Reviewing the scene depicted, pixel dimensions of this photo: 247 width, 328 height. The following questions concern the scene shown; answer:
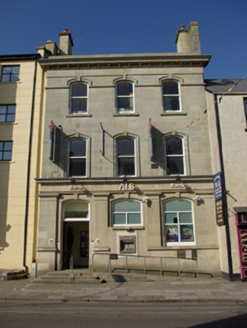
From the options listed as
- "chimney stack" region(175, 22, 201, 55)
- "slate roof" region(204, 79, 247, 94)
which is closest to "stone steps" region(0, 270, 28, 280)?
"slate roof" region(204, 79, 247, 94)

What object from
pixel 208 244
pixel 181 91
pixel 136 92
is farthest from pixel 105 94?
pixel 208 244

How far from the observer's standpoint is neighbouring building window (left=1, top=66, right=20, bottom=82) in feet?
58.9

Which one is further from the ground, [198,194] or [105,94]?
[105,94]

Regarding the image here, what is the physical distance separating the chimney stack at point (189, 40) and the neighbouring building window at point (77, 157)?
8861mm

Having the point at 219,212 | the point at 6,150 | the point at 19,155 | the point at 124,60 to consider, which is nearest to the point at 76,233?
the point at 19,155

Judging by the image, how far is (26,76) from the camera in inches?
703

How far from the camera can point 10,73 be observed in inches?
709

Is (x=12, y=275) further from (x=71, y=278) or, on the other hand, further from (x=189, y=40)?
(x=189, y=40)

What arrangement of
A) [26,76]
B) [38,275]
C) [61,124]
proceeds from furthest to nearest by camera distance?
[26,76]
[61,124]
[38,275]

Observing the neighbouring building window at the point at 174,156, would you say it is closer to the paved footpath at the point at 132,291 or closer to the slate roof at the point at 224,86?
the slate roof at the point at 224,86

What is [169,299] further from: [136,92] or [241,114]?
[136,92]

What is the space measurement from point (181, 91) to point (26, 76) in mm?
9490

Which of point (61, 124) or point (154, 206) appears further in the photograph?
point (61, 124)

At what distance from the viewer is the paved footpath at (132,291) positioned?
1025 centimetres
